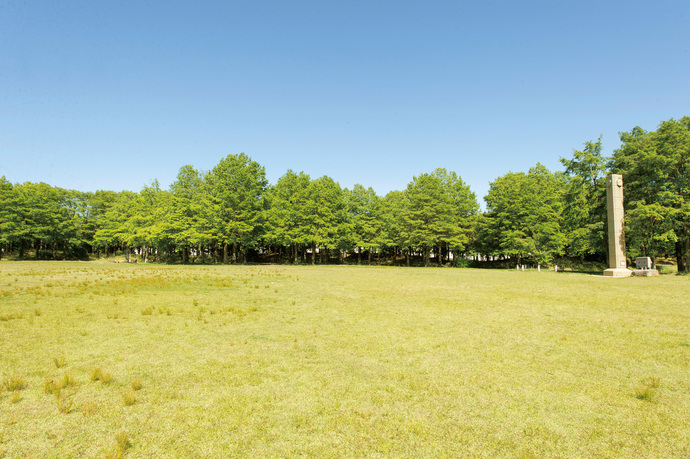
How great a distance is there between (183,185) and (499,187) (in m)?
51.1

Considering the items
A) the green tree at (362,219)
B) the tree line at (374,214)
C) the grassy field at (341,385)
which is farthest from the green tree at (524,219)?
the grassy field at (341,385)

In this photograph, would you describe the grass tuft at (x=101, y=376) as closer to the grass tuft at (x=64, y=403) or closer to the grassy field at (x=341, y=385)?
the grassy field at (x=341, y=385)

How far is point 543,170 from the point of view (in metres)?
58.5

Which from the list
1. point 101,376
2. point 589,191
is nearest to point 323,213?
point 589,191

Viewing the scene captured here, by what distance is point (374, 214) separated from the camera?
59750mm

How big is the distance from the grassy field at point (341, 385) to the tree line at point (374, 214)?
33.0 meters

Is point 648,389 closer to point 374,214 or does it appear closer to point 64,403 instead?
point 64,403

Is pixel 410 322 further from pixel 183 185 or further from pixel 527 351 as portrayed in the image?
pixel 183 185

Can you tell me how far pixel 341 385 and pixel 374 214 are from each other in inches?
2168

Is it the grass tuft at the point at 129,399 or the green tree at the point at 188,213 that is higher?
the green tree at the point at 188,213

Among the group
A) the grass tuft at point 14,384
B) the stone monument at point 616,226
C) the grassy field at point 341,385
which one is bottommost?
the grassy field at point 341,385

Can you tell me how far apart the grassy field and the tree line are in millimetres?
33006

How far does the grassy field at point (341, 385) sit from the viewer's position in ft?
12.0

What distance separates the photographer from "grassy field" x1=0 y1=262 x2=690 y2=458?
3662 mm
